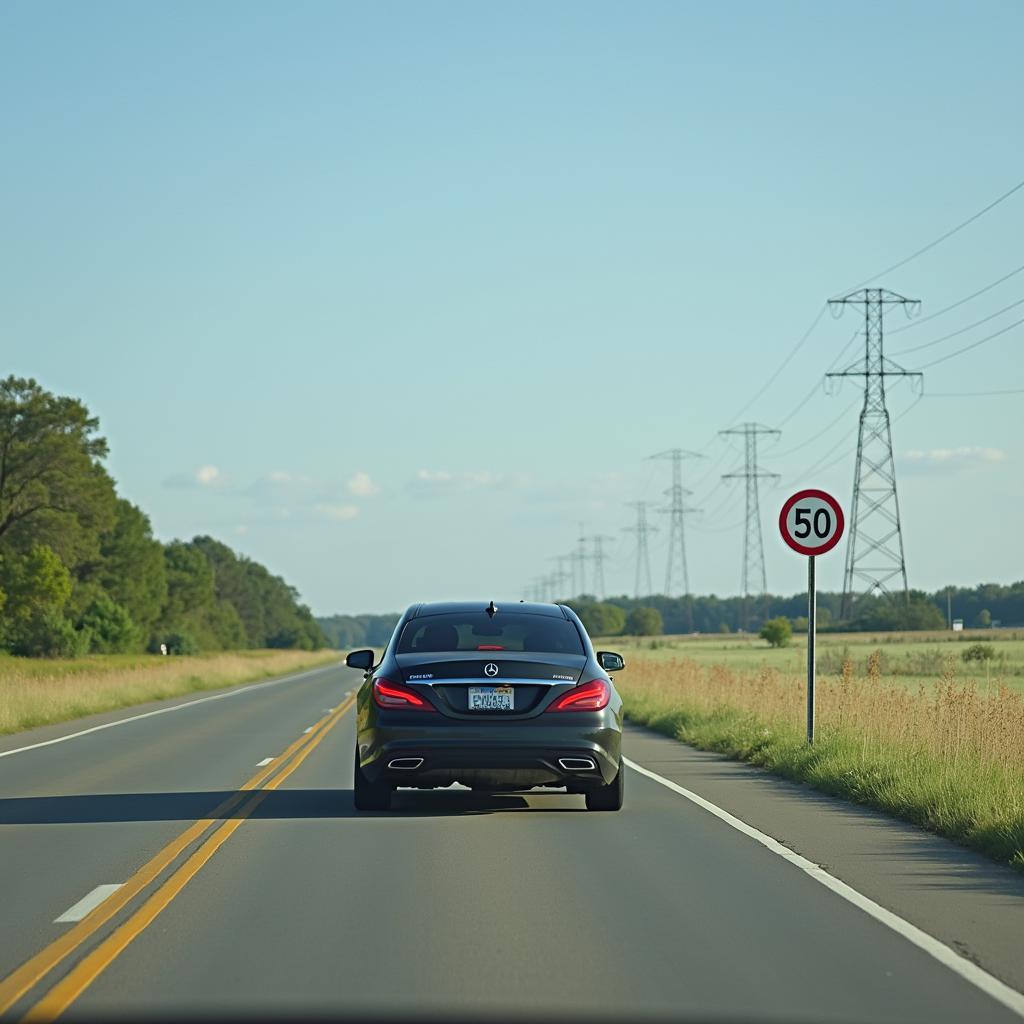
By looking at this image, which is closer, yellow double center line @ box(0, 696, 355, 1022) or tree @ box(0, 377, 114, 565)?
yellow double center line @ box(0, 696, 355, 1022)

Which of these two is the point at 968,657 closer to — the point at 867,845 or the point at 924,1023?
the point at 867,845

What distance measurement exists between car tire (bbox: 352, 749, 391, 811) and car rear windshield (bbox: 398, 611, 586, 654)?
3.69 feet

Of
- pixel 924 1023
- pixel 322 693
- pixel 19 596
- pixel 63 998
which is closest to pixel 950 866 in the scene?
pixel 924 1023

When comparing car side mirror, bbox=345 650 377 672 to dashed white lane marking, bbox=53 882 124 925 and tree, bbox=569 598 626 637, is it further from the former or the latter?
tree, bbox=569 598 626 637

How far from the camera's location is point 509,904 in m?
9.79

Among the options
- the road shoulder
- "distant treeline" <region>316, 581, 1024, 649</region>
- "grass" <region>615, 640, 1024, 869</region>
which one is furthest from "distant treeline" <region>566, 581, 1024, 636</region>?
the road shoulder

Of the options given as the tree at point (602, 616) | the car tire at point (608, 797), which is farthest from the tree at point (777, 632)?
the car tire at point (608, 797)

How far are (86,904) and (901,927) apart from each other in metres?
4.62

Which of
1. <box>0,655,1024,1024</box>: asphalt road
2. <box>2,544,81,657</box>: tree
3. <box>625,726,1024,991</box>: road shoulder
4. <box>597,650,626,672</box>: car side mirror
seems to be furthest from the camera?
<box>2,544,81,657</box>: tree

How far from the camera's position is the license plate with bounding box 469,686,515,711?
13797mm

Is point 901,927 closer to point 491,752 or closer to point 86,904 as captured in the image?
point 86,904

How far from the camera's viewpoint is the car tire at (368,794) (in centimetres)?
1462

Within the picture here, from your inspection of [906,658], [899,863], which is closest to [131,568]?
[906,658]

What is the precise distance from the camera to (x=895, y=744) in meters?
18.3
